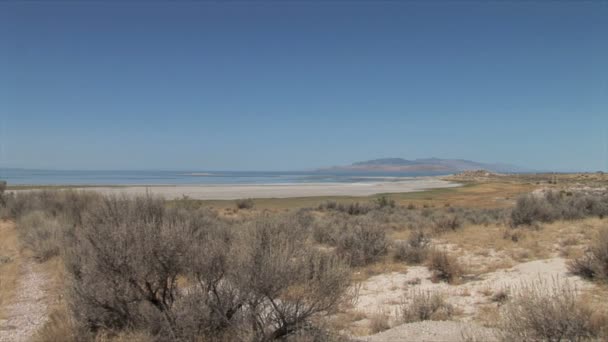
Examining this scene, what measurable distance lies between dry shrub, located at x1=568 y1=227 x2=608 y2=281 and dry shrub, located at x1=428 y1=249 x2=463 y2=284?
275cm

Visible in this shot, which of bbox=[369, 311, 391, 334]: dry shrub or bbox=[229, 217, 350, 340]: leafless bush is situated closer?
bbox=[229, 217, 350, 340]: leafless bush

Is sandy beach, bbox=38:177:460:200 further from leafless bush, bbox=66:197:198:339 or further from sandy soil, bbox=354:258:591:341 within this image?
leafless bush, bbox=66:197:198:339

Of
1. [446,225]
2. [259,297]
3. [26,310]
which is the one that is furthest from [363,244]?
[26,310]

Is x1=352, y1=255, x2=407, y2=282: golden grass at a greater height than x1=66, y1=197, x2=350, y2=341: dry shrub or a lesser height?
lesser

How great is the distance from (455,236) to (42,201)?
22954 mm

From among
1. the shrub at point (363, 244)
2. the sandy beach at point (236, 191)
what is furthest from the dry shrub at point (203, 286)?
the sandy beach at point (236, 191)

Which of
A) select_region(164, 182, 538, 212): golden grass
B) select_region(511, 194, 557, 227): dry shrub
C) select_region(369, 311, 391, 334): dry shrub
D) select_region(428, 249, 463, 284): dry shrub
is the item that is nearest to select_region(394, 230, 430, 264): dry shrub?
select_region(428, 249, 463, 284): dry shrub

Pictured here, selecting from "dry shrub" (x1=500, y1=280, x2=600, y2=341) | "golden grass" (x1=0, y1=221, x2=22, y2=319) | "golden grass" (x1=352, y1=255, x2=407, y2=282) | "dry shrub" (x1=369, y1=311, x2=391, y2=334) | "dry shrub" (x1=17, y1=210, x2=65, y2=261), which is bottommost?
"golden grass" (x1=352, y1=255, x2=407, y2=282)

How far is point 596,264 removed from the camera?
365 inches

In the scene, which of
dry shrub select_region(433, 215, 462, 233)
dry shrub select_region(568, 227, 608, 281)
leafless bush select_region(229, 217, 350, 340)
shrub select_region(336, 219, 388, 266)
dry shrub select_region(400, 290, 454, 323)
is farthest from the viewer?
dry shrub select_region(433, 215, 462, 233)

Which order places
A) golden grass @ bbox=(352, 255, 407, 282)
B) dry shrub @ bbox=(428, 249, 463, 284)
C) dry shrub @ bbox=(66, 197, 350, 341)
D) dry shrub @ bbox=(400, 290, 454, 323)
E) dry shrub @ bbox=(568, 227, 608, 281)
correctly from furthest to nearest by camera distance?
golden grass @ bbox=(352, 255, 407, 282) → dry shrub @ bbox=(428, 249, 463, 284) → dry shrub @ bbox=(568, 227, 608, 281) → dry shrub @ bbox=(400, 290, 454, 323) → dry shrub @ bbox=(66, 197, 350, 341)

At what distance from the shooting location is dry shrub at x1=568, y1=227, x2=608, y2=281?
9.07 meters

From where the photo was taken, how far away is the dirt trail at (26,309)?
670 centimetres

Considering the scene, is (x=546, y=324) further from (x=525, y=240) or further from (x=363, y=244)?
(x=525, y=240)
